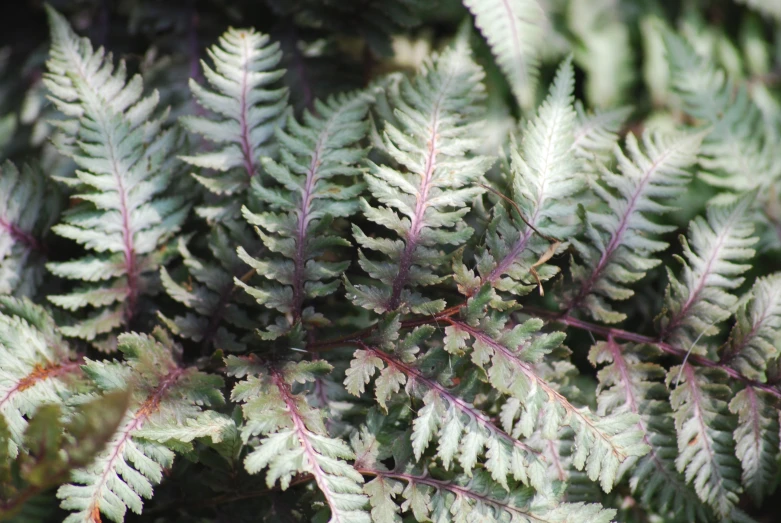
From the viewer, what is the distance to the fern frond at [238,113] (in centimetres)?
141

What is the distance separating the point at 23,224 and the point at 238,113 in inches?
21.4

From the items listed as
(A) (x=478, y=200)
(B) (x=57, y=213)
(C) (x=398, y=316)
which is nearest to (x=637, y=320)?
(A) (x=478, y=200)

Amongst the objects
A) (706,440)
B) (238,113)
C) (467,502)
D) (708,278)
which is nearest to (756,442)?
(706,440)

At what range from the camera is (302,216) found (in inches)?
51.6

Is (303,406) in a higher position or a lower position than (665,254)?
lower

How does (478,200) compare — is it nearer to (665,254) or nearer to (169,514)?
(665,254)

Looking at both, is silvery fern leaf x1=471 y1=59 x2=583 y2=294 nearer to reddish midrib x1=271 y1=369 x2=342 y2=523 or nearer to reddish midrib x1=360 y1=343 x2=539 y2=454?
reddish midrib x1=360 y1=343 x2=539 y2=454

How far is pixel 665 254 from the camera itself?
5.98 feet

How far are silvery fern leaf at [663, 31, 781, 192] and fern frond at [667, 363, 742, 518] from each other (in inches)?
25.7

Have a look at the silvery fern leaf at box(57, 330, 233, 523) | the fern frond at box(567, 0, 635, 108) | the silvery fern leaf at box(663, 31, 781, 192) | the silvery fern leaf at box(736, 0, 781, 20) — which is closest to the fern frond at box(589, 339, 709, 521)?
the silvery fern leaf at box(663, 31, 781, 192)

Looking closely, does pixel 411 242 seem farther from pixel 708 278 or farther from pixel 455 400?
pixel 708 278

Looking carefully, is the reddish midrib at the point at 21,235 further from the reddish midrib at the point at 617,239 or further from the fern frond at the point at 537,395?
the reddish midrib at the point at 617,239

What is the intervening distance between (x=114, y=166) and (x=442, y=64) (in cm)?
76

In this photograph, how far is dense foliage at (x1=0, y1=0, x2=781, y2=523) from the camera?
1.17m
